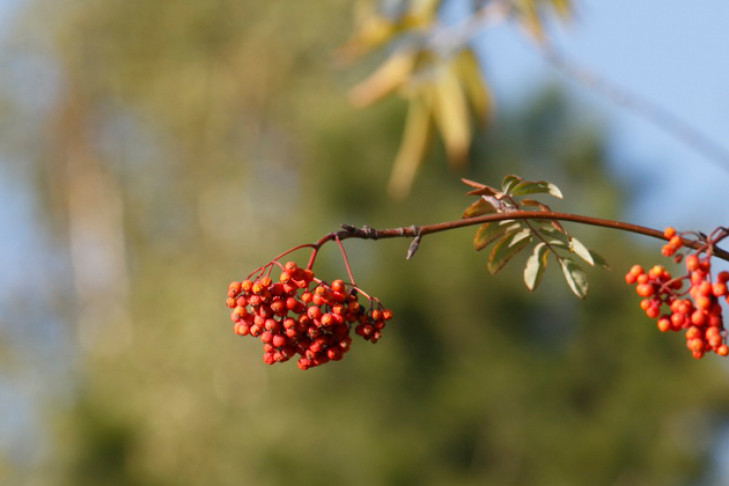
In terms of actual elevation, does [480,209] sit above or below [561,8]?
below

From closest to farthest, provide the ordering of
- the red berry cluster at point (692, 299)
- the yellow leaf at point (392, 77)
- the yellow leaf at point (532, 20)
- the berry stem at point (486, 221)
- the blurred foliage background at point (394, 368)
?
1. the berry stem at point (486, 221)
2. the red berry cluster at point (692, 299)
3. the yellow leaf at point (532, 20)
4. the yellow leaf at point (392, 77)
5. the blurred foliage background at point (394, 368)

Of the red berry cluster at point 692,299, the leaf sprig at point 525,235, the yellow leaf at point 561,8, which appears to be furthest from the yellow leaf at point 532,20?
the red berry cluster at point 692,299

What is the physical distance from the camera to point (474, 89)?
3.13m

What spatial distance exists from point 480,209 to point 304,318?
30 cm

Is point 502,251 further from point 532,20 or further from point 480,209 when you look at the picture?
point 532,20

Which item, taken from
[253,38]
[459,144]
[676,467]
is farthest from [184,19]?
[459,144]

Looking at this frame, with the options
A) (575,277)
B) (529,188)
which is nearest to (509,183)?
(529,188)

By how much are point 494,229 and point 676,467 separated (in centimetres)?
887

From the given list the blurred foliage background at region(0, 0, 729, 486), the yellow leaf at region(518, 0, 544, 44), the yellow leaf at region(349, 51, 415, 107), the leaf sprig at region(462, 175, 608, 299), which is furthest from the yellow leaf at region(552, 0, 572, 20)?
the blurred foliage background at region(0, 0, 729, 486)

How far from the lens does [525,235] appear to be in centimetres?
159

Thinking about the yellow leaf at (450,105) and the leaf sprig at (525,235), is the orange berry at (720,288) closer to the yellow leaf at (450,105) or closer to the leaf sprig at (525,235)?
the leaf sprig at (525,235)

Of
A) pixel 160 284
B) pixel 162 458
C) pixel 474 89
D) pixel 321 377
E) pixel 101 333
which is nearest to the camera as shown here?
pixel 474 89

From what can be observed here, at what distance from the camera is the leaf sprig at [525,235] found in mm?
1517

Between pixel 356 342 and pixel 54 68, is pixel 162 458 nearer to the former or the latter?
pixel 356 342
